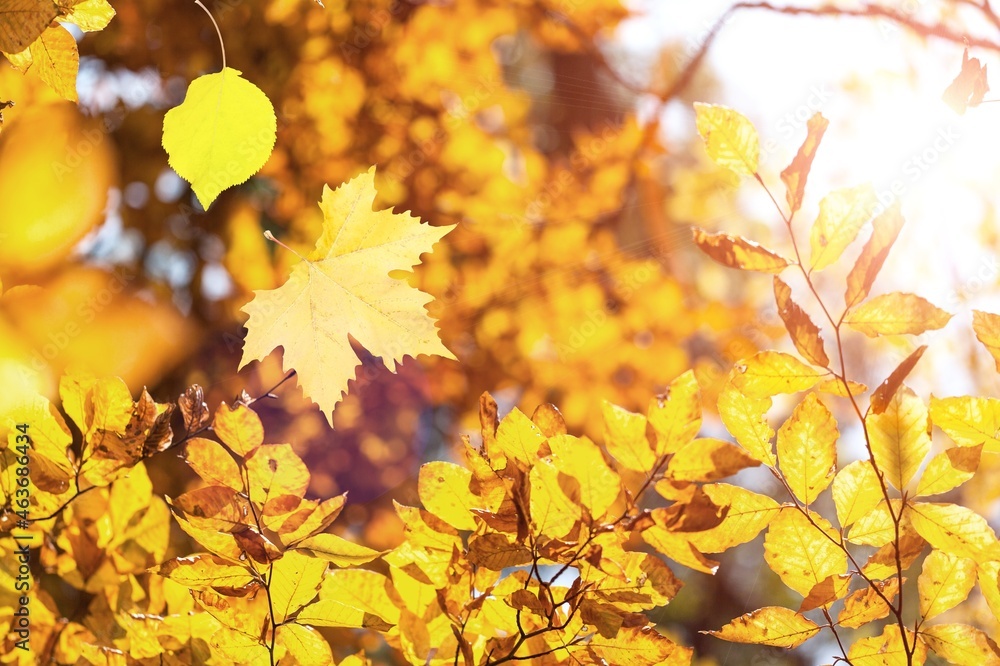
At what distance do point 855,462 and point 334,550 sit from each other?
0.28 m

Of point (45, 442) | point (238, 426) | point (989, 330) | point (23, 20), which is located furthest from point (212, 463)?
point (989, 330)

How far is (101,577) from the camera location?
48 cm

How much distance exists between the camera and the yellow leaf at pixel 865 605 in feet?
1.19

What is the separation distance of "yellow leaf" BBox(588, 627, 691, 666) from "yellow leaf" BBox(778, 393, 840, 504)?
0.10m

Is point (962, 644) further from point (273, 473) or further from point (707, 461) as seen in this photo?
point (273, 473)

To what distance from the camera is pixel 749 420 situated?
351 mm

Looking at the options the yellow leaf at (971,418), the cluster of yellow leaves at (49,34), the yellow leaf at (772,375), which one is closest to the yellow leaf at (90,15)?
the cluster of yellow leaves at (49,34)

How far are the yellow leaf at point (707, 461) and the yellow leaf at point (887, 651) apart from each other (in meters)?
0.15

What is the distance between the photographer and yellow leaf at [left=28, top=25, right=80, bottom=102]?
1.12ft

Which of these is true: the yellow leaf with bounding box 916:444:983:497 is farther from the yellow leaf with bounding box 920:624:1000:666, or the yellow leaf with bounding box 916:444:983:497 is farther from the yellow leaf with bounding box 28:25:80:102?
the yellow leaf with bounding box 28:25:80:102

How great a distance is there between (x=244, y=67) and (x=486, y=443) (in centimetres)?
219

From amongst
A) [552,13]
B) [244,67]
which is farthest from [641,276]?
[244,67]

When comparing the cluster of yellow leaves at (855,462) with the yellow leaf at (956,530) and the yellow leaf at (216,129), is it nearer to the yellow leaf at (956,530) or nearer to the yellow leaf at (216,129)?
the yellow leaf at (956,530)

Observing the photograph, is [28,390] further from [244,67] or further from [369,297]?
[244,67]
